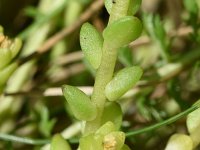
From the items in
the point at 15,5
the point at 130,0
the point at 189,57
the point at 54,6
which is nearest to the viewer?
the point at 130,0

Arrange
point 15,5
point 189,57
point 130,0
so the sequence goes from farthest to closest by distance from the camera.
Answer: point 15,5 < point 189,57 < point 130,0

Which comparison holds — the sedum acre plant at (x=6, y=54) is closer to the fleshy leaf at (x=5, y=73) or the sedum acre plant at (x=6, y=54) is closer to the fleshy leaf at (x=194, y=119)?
the fleshy leaf at (x=5, y=73)

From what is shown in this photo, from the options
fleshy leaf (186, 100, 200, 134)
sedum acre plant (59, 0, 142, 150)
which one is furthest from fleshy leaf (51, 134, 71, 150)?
fleshy leaf (186, 100, 200, 134)

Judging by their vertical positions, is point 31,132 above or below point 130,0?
below

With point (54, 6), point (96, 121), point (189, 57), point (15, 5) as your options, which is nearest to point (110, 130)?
point (96, 121)

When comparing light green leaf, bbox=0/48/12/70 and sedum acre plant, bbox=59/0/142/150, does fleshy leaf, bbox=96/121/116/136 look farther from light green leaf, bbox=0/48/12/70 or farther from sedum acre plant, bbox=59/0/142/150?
light green leaf, bbox=0/48/12/70

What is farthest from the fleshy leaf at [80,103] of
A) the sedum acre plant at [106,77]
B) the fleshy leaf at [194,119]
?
the fleshy leaf at [194,119]

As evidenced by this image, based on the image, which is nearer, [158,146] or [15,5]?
[158,146]

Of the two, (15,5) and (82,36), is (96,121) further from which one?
(15,5)

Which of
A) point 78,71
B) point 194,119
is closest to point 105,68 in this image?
point 194,119

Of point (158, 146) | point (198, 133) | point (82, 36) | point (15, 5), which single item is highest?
point (82, 36)
